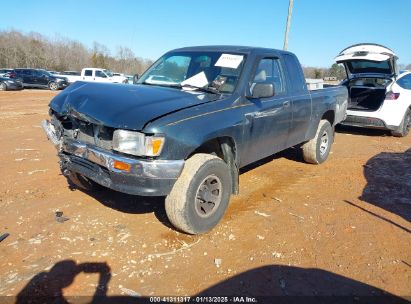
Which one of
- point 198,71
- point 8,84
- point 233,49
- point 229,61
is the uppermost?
point 233,49

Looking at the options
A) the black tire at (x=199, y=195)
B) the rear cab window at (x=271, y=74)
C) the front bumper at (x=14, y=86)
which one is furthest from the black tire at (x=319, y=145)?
the front bumper at (x=14, y=86)

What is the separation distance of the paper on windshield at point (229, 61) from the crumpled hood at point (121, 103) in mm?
592

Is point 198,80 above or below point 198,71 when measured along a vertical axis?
below

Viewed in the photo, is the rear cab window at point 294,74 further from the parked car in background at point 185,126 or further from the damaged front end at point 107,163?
the damaged front end at point 107,163

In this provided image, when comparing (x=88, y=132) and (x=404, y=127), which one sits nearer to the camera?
(x=88, y=132)

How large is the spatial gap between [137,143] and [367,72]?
341 inches

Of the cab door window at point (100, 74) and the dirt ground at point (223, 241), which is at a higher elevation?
the cab door window at point (100, 74)

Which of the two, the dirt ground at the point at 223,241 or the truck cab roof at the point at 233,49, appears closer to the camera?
the dirt ground at the point at 223,241

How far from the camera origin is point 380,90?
967 centimetres

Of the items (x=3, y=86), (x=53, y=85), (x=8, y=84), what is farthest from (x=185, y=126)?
(x=53, y=85)

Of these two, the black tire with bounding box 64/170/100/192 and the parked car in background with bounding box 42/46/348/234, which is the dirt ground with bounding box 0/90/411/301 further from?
the parked car in background with bounding box 42/46/348/234

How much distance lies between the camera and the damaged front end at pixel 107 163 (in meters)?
3.24

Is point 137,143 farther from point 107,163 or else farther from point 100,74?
point 100,74

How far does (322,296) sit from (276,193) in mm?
2319
